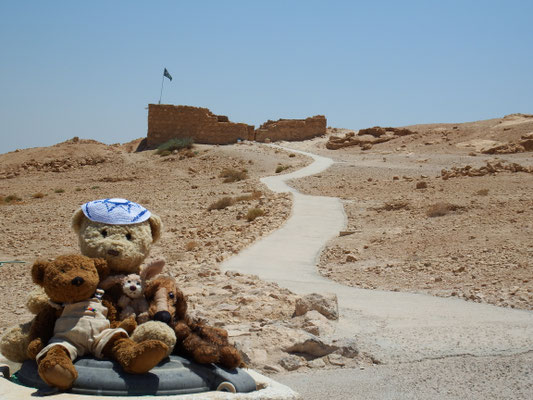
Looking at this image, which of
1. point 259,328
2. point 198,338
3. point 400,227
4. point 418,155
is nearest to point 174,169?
point 418,155

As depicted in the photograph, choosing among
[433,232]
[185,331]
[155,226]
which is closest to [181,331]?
[185,331]

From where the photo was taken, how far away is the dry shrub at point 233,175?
28000 mm

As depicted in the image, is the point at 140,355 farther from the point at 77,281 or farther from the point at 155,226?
the point at 155,226

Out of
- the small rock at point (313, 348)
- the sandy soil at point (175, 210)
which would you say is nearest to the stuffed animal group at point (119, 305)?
the sandy soil at point (175, 210)

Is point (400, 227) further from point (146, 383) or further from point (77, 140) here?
point (77, 140)

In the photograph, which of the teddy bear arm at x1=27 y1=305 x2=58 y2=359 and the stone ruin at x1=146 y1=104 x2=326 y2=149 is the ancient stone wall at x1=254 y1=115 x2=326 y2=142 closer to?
the stone ruin at x1=146 y1=104 x2=326 y2=149

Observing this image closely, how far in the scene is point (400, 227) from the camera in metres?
15.8

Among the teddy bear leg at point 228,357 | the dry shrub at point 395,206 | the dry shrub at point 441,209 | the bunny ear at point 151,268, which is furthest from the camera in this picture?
the dry shrub at point 395,206

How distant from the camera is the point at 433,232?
47.4ft

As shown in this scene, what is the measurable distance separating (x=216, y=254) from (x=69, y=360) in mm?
9170

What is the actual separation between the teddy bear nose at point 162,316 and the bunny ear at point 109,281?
1.24ft

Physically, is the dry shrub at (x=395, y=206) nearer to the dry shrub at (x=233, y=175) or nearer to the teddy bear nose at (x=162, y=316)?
the dry shrub at (x=233, y=175)

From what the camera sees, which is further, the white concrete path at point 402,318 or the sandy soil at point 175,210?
the sandy soil at point 175,210

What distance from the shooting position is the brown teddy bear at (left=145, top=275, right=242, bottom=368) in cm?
416
